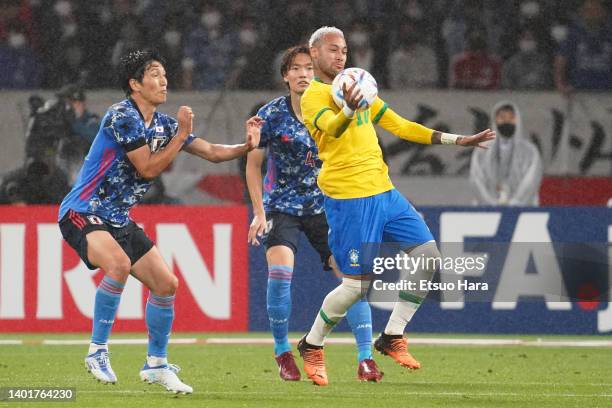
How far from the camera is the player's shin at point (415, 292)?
8.91 m

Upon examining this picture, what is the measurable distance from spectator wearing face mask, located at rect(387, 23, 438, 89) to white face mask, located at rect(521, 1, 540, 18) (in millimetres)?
1429

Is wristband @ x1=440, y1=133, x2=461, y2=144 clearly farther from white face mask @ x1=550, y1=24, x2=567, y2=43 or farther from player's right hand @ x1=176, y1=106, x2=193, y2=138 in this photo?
white face mask @ x1=550, y1=24, x2=567, y2=43

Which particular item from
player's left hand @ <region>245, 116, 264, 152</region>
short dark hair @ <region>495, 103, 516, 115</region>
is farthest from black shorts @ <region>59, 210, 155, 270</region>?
short dark hair @ <region>495, 103, 516, 115</region>

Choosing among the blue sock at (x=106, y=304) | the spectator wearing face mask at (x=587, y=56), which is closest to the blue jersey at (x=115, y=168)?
the blue sock at (x=106, y=304)

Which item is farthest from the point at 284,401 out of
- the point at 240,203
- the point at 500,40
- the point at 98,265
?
the point at 500,40

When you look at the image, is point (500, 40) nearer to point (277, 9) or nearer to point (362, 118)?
point (277, 9)

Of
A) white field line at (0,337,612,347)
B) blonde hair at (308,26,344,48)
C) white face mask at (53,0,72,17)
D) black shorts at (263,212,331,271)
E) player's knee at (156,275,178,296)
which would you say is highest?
white face mask at (53,0,72,17)

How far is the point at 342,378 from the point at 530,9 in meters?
9.33

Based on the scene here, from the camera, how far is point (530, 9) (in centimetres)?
1769

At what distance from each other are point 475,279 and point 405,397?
17.2 feet

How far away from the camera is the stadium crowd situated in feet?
54.9

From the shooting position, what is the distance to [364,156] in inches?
349

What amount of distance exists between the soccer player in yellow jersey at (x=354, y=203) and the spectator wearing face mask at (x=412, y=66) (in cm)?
777

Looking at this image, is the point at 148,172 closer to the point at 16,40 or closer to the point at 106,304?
the point at 106,304
